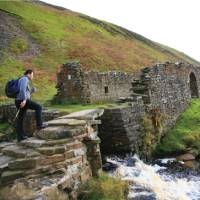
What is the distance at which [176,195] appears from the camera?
11.8 meters

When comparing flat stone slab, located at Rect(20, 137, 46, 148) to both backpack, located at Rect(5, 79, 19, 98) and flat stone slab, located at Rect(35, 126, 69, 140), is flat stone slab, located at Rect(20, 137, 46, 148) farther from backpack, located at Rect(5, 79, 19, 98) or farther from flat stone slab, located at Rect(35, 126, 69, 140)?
backpack, located at Rect(5, 79, 19, 98)

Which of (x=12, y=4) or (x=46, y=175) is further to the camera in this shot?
(x=12, y=4)

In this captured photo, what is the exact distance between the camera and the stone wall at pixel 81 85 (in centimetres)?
2091

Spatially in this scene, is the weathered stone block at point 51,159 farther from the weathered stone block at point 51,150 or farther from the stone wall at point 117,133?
the stone wall at point 117,133

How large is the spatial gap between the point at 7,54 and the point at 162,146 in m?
27.8

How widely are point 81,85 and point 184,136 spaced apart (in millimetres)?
6147

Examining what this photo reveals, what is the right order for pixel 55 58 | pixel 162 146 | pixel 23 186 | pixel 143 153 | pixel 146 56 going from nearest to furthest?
pixel 23 186 → pixel 143 153 → pixel 162 146 → pixel 55 58 → pixel 146 56

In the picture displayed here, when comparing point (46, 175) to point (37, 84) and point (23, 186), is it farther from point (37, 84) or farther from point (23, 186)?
point (37, 84)

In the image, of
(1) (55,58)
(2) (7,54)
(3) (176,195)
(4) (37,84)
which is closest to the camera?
(3) (176,195)

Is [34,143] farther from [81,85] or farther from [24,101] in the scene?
[81,85]

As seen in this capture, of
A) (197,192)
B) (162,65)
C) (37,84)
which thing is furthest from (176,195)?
(37,84)

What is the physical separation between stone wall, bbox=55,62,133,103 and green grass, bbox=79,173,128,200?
11.4 meters

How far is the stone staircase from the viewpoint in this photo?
763 centimetres

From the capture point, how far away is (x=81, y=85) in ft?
68.6
